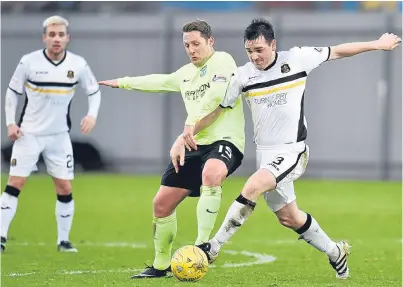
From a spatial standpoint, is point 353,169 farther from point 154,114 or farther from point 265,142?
point 265,142

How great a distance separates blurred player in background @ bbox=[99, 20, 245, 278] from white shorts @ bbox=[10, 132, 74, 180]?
2.98 metres

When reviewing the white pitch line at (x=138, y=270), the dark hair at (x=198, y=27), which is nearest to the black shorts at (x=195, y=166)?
the dark hair at (x=198, y=27)

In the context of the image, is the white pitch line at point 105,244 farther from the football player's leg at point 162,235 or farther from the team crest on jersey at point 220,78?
the team crest on jersey at point 220,78

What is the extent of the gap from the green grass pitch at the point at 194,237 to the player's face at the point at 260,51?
1.94m

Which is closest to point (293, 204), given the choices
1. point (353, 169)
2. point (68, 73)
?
point (68, 73)

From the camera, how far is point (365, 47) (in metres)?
9.51

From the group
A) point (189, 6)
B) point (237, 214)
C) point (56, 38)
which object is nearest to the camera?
point (237, 214)

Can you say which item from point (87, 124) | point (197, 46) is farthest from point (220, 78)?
point (87, 124)

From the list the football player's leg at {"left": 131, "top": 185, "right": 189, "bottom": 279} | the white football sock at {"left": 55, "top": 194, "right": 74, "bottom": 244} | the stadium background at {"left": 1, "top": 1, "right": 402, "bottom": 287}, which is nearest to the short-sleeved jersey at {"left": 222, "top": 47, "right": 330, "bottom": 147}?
the football player's leg at {"left": 131, "top": 185, "right": 189, "bottom": 279}

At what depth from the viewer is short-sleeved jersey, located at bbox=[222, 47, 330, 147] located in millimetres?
9578

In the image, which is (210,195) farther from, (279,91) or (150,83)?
(150,83)

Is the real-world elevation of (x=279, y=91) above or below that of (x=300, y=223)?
above

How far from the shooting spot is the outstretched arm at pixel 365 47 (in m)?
9.50

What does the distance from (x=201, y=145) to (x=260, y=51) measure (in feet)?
3.53
